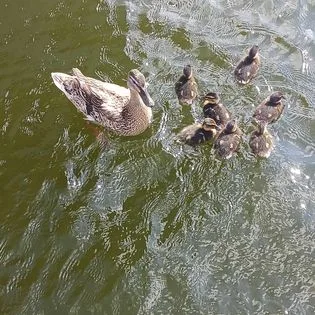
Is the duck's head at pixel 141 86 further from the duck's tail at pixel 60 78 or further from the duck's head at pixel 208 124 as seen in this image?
the duck's tail at pixel 60 78

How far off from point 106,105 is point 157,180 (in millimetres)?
795

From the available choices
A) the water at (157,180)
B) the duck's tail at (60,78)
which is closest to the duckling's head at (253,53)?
the water at (157,180)

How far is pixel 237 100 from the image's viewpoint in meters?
4.50

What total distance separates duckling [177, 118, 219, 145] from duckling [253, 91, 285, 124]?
36 centimetres

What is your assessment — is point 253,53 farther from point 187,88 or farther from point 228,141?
point 228,141

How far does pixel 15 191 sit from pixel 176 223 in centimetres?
119

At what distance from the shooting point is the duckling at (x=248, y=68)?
447 cm

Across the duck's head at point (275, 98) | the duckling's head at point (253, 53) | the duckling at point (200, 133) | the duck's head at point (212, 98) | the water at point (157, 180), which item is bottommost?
the water at point (157, 180)

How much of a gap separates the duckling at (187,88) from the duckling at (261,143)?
601 millimetres

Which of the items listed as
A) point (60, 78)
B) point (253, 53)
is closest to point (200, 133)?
point (253, 53)

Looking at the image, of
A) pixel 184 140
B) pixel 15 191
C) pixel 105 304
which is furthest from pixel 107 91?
pixel 105 304

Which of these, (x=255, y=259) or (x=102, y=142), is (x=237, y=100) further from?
(x=255, y=259)

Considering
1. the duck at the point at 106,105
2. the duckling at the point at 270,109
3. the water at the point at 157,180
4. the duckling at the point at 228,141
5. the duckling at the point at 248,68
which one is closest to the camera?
the water at the point at 157,180

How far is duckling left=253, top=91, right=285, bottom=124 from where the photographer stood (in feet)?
13.8
